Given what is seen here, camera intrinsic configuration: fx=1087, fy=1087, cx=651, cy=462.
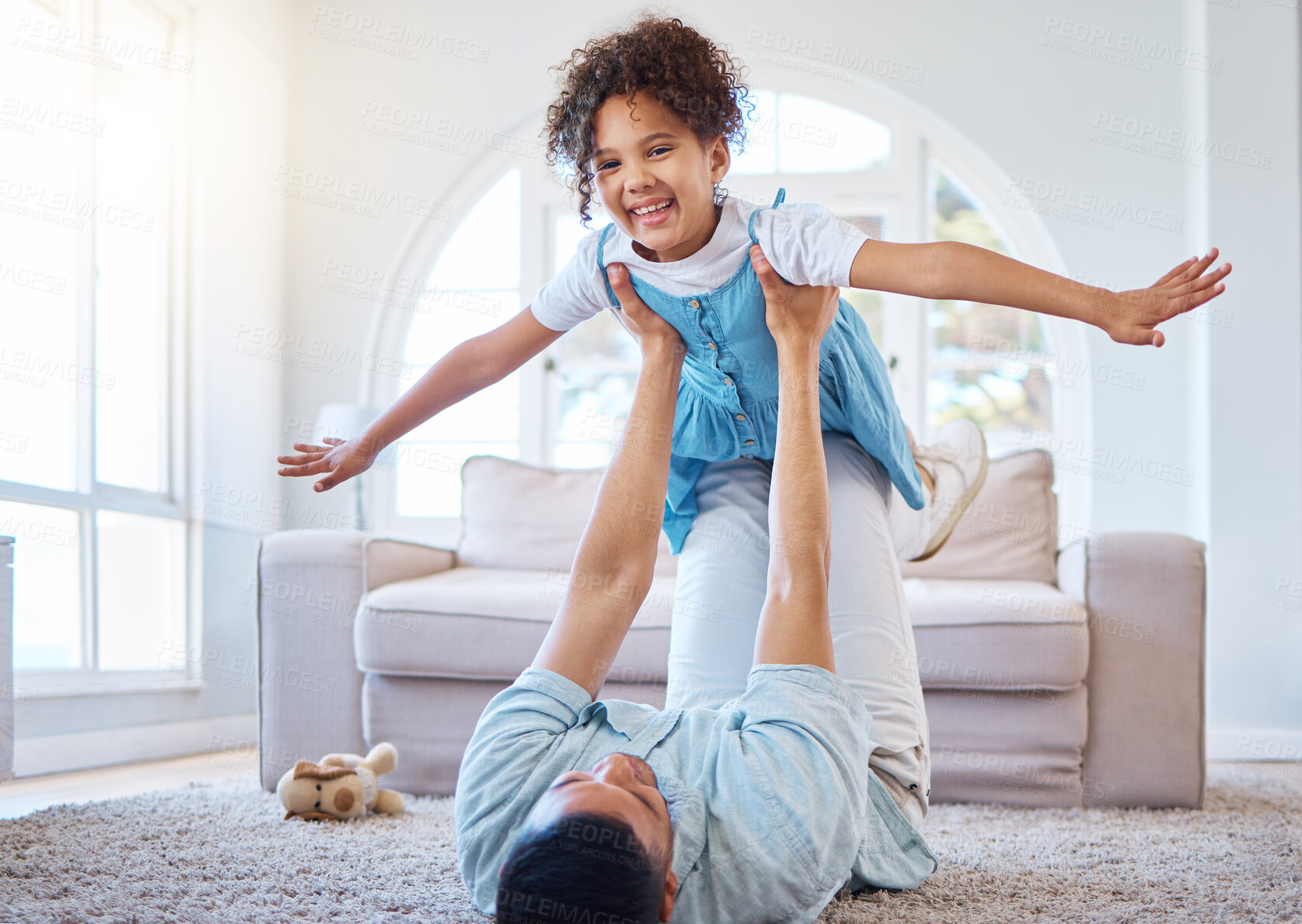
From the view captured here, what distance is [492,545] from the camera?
3137 millimetres

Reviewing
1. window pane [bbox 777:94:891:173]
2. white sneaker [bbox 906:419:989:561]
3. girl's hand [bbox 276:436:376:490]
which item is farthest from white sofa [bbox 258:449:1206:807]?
window pane [bbox 777:94:891:173]

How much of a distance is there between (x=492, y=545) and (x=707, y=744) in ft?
6.33

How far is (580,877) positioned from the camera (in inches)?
38.7

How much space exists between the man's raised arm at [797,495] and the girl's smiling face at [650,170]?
0.42 ft

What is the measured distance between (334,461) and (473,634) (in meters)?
0.80

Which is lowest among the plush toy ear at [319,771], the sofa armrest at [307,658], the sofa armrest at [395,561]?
the plush toy ear at [319,771]

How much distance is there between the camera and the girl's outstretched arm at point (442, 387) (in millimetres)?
1757

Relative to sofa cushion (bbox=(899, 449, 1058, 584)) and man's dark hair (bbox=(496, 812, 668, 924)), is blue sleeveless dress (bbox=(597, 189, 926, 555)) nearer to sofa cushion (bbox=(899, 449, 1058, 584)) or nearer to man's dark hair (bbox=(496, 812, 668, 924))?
man's dark hair (bbox=(496, 812, 668, 924))

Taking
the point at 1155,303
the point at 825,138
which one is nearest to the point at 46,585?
the point at 1155,303

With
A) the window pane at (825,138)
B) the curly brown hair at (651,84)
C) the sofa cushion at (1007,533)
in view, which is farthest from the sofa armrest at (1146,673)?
the window pane at (825,138)

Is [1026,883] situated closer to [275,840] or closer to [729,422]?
[729,422]

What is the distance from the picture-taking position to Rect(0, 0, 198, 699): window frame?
10.3 ft

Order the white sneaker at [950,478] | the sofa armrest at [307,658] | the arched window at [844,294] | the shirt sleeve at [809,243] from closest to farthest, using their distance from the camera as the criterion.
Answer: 1. the shirt sleeve at [809,243]
2. the white sneaker at [950,478]
3. the sofa armrest at [307,658]
4. the arched window at [844,294]

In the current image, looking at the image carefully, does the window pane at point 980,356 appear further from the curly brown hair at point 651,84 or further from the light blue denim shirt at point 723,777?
the light blue denim shirt at point 723,777
